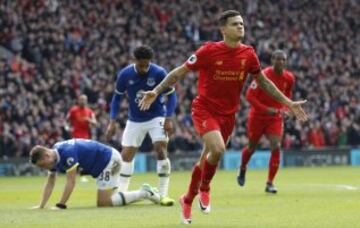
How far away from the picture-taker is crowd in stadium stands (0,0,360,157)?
32938 millimetres

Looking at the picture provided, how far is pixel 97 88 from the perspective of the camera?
34.7 metres

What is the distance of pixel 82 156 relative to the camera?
15133 millimetres

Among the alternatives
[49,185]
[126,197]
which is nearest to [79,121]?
[126,197]

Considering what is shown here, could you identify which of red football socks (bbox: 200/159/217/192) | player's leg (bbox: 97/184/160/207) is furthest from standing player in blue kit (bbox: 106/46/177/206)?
red football socks (bbox: 200/159/217/192)

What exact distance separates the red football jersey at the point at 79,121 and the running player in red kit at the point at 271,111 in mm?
8405

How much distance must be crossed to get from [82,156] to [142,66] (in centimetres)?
198

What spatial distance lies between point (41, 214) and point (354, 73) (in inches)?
1222

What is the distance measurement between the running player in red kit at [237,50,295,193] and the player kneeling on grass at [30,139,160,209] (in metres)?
3.98

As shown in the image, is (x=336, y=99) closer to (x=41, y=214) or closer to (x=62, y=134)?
(x=62, y=134)

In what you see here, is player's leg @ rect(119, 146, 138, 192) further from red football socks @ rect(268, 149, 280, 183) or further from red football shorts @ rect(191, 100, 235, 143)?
red football shorts @ rect(191, 100, 235, 143)

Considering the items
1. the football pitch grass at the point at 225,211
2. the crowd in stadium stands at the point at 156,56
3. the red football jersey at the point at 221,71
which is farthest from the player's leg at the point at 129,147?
the crowd in stadium stands at the point at 156,56

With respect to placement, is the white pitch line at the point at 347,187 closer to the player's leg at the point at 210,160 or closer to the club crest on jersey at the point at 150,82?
the club crest on jersey at the point at 150,82

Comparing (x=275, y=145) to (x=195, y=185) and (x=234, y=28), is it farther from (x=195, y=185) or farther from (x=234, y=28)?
(x=234, y=28)

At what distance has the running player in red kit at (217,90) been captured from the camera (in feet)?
39.3
